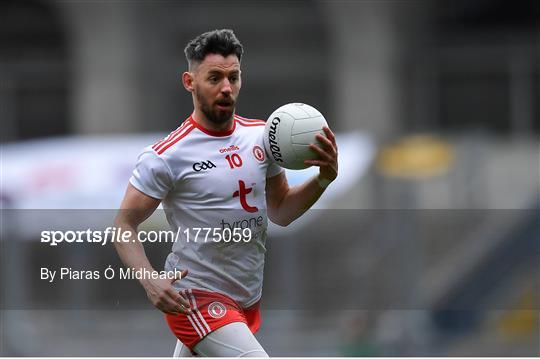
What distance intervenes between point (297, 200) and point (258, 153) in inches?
12.1

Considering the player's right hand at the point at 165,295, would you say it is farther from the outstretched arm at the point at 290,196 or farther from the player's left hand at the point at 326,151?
the player's left hand at the point at 326,151

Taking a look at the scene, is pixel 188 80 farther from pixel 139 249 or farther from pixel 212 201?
pixel 139 249

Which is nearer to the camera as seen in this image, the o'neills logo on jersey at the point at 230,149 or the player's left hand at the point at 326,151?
the player's left hand at the point at 326,151

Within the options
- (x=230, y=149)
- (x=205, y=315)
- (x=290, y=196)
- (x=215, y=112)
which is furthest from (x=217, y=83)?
(x=205, y=315)

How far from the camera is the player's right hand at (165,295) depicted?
18.9ft

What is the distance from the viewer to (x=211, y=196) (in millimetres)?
5895

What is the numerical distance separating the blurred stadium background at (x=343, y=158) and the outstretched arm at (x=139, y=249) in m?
1.13

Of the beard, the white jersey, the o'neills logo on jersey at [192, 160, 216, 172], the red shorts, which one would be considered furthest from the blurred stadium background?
the beard

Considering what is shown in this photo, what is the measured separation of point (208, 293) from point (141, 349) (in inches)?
260

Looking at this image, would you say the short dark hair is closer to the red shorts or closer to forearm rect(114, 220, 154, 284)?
forearm rect(114, 220, 154, 284)

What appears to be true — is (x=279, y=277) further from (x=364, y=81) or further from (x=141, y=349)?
(x=364, y=81)

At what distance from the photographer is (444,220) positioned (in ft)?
58.1

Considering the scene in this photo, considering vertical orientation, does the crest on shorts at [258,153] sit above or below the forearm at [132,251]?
above

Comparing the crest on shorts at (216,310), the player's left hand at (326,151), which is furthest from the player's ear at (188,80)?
the crest on shorts at (216,310)
